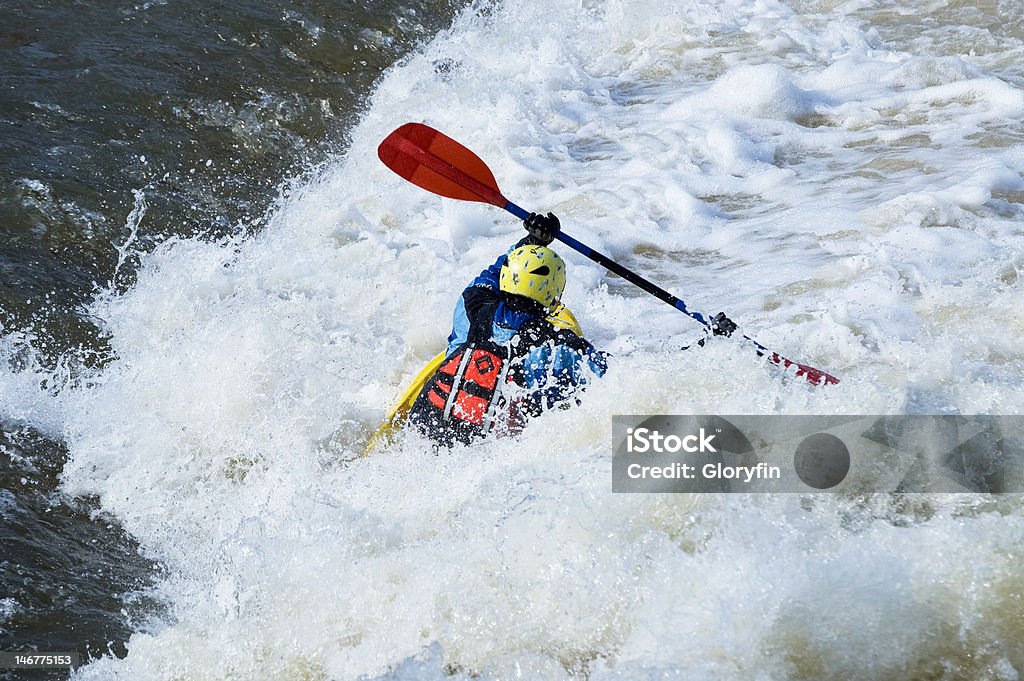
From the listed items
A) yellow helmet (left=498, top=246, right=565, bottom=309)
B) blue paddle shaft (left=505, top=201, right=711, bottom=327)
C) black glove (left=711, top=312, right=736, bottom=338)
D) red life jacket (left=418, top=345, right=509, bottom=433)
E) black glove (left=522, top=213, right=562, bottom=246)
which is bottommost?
red life jacket (left=418, top=345, right=509, bottom=433)

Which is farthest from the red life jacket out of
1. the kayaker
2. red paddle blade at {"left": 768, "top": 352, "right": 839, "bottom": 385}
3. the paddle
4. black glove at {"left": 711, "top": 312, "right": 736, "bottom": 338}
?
the paddle

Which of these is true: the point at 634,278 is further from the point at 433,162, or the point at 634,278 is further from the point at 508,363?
the point at 433,162

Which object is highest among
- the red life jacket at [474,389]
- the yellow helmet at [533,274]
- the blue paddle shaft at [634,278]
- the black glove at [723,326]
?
the blue paddle shaft at [634,278]

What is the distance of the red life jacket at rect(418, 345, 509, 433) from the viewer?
4336mm

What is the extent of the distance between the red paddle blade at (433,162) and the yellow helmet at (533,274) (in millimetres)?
1131

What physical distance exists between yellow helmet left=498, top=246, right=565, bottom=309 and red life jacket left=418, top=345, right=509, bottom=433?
393 millimetres

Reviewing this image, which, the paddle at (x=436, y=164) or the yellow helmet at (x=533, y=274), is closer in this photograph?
the yellow helmet at (x=533, y=274)

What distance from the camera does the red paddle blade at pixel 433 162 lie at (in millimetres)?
5711

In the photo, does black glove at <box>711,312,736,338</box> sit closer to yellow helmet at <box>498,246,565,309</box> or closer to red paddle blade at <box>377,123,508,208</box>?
yellow helmet at <box>498,246,565,309</box>

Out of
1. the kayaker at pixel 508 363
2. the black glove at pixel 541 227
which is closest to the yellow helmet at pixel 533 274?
the kayaker at pixel 508 363

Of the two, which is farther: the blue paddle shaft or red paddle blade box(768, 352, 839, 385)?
the blue paddle shaft

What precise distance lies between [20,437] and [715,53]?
7.36 metres

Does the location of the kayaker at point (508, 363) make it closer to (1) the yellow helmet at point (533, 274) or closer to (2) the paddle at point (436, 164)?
(1) the yellow helmet at point (533, 274)

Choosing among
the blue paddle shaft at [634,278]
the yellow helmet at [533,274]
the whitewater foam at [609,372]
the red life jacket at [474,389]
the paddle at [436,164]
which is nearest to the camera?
the whitewater foam at [609,372]
